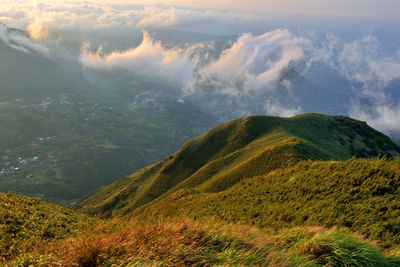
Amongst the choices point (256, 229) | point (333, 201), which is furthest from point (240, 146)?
point (256, 229)

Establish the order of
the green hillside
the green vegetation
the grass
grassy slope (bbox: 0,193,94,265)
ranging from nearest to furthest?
the grass
the green vegetation
grassy slope (bbox: 0,193,94,265)
the green hillside

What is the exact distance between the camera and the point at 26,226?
A: 14320 millimetres

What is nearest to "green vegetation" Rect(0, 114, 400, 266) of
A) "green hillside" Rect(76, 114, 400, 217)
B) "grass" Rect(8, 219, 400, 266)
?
"grass" Rect(8, 219, 400, 266)

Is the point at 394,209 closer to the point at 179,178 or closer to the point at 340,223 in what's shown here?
the point at 340,223

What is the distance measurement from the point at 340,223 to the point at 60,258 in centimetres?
1366

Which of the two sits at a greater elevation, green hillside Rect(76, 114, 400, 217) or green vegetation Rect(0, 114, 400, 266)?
green vegetation Rect(0, 114, 400, 266)

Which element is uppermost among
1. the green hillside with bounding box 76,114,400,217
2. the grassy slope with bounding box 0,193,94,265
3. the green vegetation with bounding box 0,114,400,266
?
the green vegetation with bounding box 0,114,400,266

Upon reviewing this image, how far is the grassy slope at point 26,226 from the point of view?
36.0 feet

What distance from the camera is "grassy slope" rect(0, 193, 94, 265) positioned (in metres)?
11.0

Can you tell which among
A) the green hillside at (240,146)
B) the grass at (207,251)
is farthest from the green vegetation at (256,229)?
the green hillside at (240,146)

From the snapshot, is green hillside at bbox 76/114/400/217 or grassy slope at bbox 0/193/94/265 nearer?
grassy slope at bbox 0/193/94/265

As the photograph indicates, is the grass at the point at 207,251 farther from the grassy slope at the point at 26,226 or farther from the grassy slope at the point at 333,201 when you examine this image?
the grassy slope at the point at 26,226

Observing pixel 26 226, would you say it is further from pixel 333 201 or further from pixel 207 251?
pixel 333 201

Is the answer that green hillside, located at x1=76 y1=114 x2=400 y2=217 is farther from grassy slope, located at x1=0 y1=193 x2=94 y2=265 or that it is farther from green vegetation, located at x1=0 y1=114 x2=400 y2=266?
grassy slope, located at x1=0 y1=193 x2=94 y2=265
